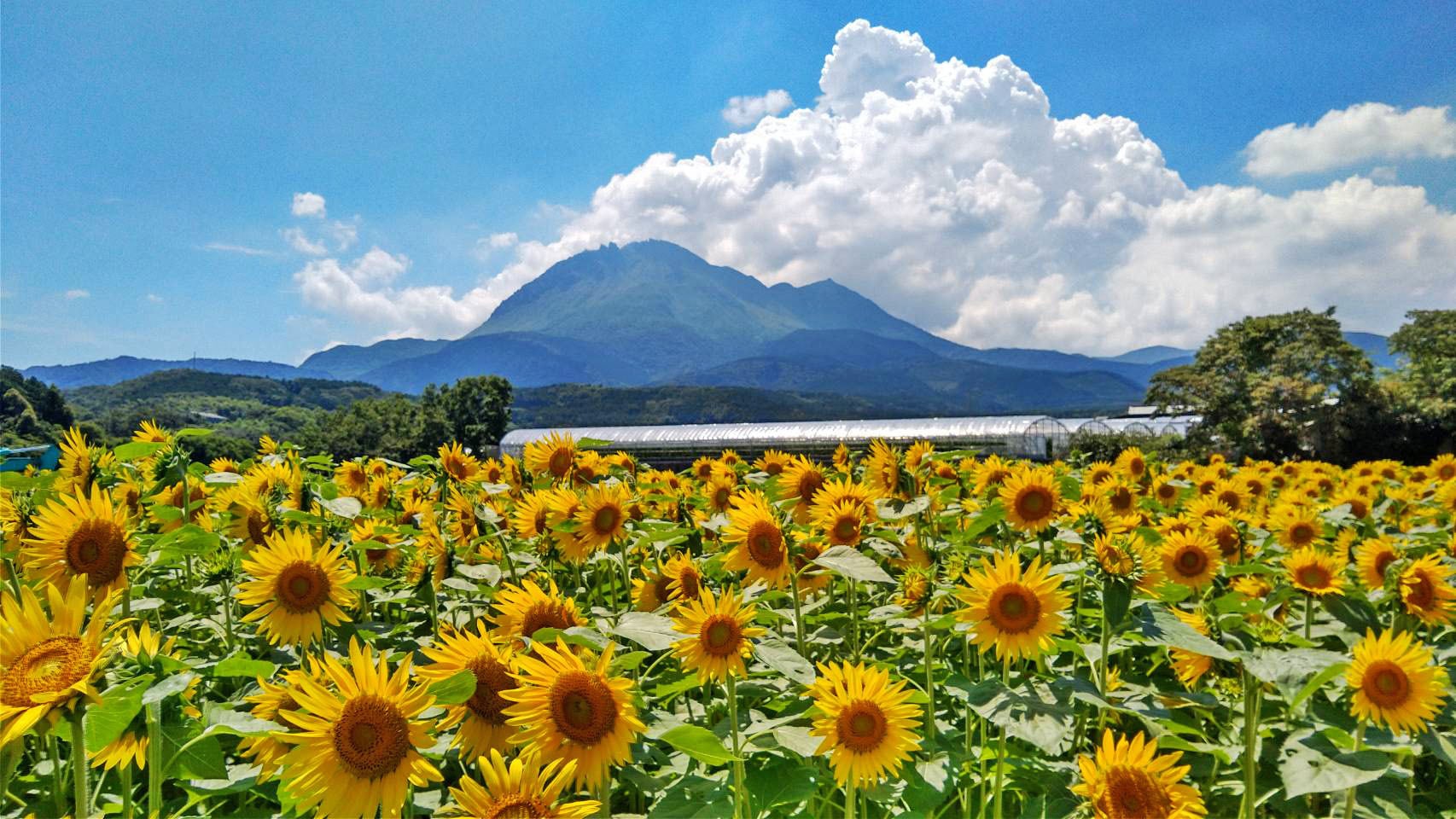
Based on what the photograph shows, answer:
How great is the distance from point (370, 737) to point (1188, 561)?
303 centimetres

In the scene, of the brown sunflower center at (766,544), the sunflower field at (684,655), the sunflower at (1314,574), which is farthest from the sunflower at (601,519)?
the sunflower at (1314,574)

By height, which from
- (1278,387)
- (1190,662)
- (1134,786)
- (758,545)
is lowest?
(1190,662)

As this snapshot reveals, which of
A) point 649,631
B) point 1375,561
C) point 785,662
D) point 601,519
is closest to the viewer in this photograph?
point 649,631

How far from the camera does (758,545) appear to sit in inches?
95.5

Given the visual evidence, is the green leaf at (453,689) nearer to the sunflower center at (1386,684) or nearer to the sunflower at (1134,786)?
the sunflower at (1134,786)

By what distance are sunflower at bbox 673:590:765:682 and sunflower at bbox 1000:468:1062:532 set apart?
1.57m

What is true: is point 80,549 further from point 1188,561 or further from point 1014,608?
point 1188,561

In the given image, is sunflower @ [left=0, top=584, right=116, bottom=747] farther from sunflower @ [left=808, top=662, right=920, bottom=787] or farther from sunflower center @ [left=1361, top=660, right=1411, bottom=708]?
sunflower center @ [left=1361, top=660, right=1411, bottom=708]

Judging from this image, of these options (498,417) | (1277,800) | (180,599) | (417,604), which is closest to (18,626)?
(417,604)

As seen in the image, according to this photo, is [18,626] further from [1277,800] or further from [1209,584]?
[1209,584]

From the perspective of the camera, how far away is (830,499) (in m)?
2.87

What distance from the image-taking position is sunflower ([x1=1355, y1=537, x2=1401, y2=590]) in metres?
3.40

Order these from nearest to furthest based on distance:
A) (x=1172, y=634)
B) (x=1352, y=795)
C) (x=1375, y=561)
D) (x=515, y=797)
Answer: (x=515, y=797), (x=1172, y=634), (x=1352, y=795), (x=1375, y=561)

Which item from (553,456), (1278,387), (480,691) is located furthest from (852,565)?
A: (1278,387)
